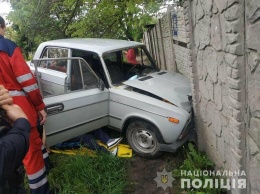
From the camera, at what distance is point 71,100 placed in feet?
12.2

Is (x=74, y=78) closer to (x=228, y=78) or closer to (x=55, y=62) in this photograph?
(x=55, y=62)

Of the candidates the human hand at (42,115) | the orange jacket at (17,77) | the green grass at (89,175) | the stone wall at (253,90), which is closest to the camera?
the stone wall at (253,90)

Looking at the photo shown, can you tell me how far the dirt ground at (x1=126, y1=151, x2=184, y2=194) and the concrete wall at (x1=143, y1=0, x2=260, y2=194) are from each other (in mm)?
632

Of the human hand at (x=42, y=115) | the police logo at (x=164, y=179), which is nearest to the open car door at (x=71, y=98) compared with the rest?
the human hand at (x=42, y=115)

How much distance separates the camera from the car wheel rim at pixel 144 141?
3967 millimetres

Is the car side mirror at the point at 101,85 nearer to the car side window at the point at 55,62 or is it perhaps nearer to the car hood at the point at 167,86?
the car hood at the point at 167,86

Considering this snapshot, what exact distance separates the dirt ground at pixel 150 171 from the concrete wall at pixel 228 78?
0.63 meters

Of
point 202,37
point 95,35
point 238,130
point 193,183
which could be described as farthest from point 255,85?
point 95,35

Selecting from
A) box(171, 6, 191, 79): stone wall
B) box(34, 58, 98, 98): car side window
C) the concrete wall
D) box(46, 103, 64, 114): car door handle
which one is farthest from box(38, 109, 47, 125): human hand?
box(171, 6, 191, 79): stone wall

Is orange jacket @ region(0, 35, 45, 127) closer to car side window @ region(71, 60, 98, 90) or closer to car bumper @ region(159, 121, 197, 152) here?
car side window @ region(71, 60, 98, 90)

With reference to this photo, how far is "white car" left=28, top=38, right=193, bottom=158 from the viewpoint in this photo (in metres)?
3.64

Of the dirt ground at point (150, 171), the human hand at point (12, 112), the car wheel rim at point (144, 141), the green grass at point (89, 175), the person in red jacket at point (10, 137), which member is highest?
the human hand at point (12, 112)

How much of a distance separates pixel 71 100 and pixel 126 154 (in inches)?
50.1

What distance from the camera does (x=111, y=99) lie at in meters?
4.12
